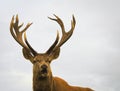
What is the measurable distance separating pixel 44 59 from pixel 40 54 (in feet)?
1.08

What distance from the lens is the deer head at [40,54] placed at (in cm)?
1088

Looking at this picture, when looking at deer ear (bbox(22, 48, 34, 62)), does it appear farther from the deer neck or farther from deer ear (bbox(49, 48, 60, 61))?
the deer neck

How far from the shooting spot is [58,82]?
39.4 feet

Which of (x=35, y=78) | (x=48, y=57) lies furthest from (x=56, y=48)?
(x=35, y=78)

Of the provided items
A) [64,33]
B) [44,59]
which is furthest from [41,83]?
[64,33]

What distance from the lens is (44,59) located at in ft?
36.4

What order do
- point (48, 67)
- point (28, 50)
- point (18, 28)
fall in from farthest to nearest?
point (18, 28) → point (28, 50) → point (48, 67)

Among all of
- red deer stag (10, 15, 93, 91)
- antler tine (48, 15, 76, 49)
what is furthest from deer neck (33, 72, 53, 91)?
antler tine (48, 15, 76, 49)

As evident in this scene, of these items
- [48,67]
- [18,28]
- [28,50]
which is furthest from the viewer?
[18,28]

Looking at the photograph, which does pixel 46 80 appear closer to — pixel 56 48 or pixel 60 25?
pixel 56 48

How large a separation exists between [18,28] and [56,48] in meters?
1.63

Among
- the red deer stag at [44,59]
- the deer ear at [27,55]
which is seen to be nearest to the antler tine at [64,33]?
the red deer stag at [44,59]

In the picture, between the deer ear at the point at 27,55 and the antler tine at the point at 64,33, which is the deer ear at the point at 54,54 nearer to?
the antler tine at the point at 64,33

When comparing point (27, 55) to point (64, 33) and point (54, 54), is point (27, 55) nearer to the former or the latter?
point (54, 54)
